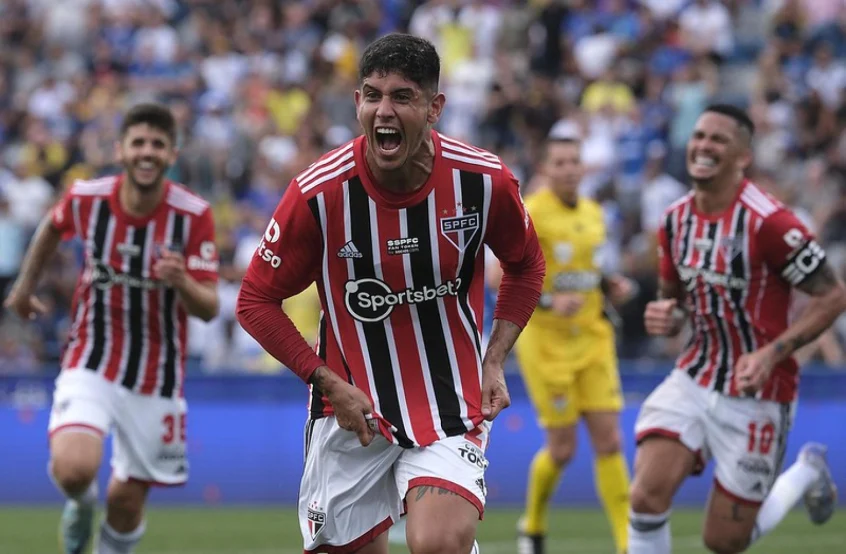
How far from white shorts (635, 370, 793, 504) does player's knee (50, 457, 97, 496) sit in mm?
3028

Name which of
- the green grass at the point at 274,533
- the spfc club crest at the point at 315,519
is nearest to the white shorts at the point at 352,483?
the spfc club crest at the point at 315,519

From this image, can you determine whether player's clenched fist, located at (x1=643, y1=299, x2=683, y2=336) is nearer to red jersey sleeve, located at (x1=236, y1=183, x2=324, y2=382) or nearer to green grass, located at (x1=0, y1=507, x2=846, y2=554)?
red jersey sleeve, located at (x1=236, y1=183, x2=324, y2=382)

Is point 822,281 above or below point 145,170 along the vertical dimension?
below

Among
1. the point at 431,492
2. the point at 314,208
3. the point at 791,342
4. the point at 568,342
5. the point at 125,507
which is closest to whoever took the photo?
the point at 431,492

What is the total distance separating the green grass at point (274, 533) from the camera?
410 inches

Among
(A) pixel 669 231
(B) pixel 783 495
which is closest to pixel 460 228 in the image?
(A) pixel 669 231

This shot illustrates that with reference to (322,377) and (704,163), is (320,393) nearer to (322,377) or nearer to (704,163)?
(322,377)

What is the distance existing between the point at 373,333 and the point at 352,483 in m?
0.62

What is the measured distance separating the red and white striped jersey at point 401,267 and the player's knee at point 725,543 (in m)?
2.44

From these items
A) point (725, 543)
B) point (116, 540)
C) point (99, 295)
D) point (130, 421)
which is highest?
point (99, 295)

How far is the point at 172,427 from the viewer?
8.20 m

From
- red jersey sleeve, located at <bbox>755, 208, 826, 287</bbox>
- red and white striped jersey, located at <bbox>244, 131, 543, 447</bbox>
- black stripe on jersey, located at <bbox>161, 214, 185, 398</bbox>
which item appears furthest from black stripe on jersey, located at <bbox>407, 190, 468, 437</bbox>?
black stripe on jersey, located at <bbox>161, 214, 185, 398</bbox>

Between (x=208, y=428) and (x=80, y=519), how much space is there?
187 inches

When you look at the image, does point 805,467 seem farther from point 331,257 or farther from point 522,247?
point 331,257
